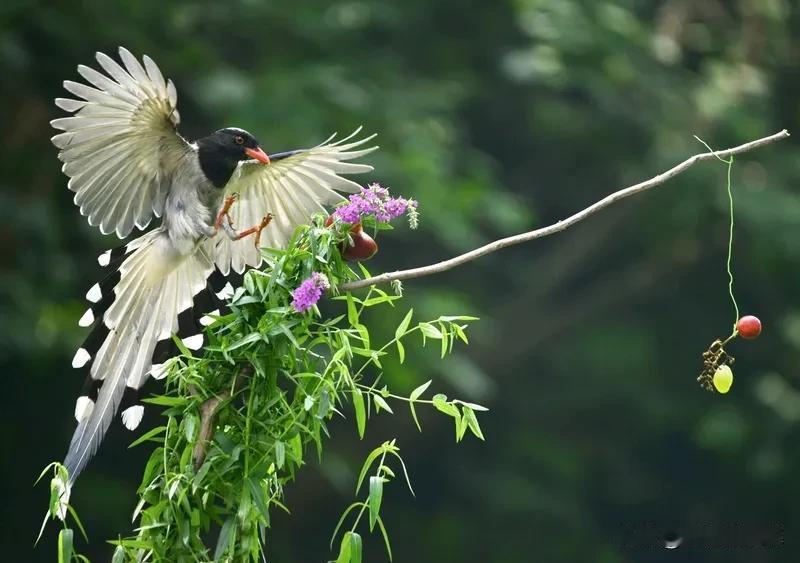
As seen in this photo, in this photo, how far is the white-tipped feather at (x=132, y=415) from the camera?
190 centimetres

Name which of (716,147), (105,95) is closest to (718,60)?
(716,147)

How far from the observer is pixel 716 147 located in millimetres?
5609

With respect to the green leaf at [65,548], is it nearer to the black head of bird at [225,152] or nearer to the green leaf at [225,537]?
the green leaf at [225,537]

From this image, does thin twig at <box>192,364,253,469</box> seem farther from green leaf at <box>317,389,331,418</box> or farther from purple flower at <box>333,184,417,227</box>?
purple flower at <box>333,184,417,227</box>

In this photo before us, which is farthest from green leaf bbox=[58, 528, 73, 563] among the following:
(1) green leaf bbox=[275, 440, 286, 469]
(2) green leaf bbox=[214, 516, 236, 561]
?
(1) green leaf bbox=[275, 440, 286, 469]

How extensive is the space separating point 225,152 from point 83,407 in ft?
1.87

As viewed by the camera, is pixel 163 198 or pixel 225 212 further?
pixel 163 198

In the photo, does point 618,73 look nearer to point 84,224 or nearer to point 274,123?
point 274,123

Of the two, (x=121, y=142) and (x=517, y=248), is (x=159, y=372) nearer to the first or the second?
(x=121, y=142)

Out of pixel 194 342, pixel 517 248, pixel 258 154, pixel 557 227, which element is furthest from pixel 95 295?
pixel 517 248

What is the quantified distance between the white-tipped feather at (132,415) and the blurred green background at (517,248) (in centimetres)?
276

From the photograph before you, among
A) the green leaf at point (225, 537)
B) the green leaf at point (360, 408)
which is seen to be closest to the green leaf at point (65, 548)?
the green leaf at point (225, 537)

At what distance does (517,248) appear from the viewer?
7.27 metres

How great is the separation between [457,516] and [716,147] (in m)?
2.59
